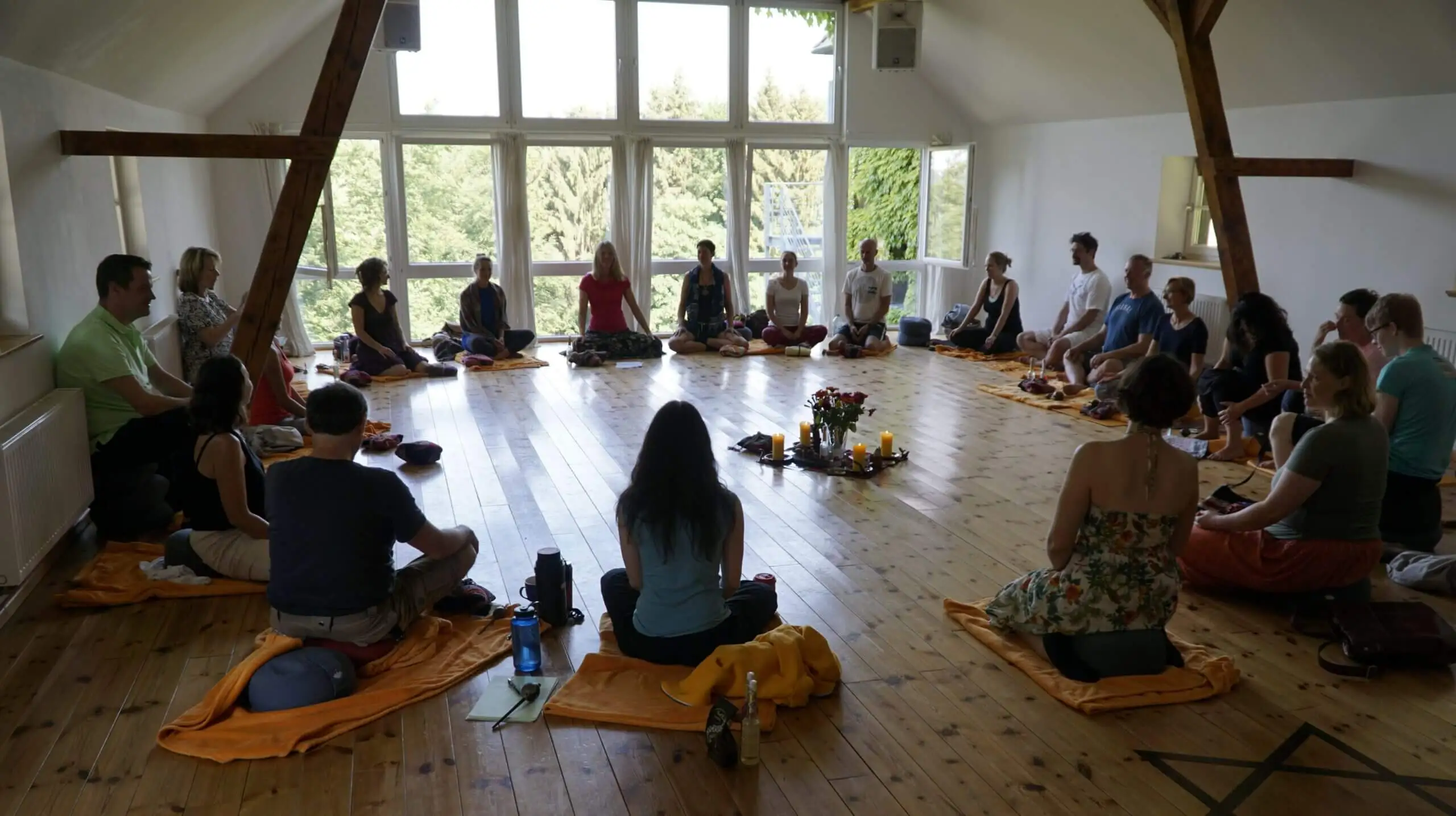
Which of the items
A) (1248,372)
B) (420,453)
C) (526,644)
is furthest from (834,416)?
(526,644)

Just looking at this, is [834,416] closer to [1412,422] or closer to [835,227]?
[1412,422]

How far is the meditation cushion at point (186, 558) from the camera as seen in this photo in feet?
12.8

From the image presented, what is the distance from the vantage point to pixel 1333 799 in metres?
2.62

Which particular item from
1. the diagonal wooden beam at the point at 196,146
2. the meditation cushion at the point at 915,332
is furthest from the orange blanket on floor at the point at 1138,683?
the meditation cushion at the point at 915,332

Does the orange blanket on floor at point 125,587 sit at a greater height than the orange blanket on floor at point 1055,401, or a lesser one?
lesser

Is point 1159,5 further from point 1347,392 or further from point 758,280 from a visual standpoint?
point 758,280

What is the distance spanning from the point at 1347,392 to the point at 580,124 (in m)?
7.99

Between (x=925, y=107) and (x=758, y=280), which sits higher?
(x=925, y=107)

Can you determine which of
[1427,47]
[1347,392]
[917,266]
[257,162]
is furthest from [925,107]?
[1347,392]

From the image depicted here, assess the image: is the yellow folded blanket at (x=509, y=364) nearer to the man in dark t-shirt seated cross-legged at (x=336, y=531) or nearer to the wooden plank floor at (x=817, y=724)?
the wooden plank floor at (x=817, y=724)

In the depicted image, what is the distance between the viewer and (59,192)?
16.1 ft

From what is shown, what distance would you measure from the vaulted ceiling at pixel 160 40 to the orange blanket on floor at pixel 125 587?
2.12 m

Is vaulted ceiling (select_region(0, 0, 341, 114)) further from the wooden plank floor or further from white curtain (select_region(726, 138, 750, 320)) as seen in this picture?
white curtain (select_region(726, 138, 750, 320))

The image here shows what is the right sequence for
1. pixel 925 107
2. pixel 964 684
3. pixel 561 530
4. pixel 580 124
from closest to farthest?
pixel 964 684 → pixel 561 530 → pixel 580 124 → pixel 925 107
